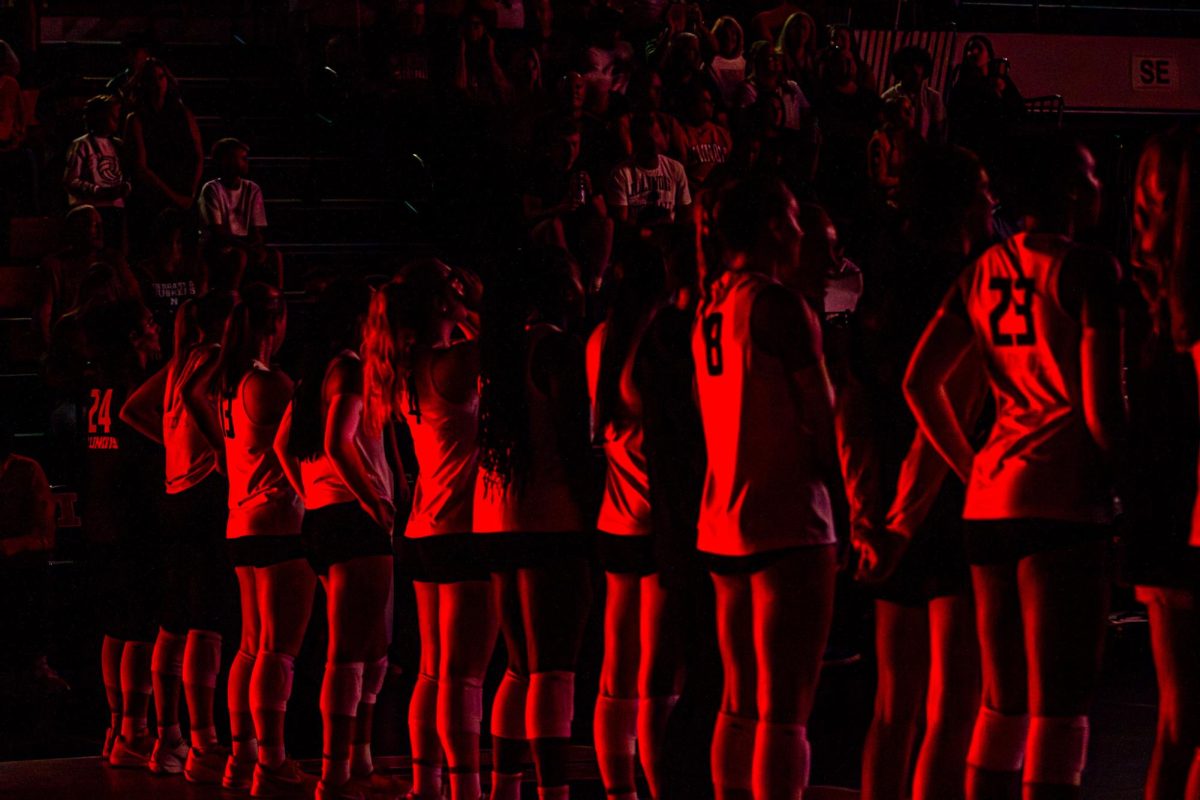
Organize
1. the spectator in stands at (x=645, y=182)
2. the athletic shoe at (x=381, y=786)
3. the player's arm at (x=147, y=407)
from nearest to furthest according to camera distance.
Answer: the athletic shoe at (x=381, y=786), the player's arm at (x=147, y=407), the spectator in stands at (x=645, y=182)

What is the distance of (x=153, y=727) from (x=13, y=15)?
7.58 meters

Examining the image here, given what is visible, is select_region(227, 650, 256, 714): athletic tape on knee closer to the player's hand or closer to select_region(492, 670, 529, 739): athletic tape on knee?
select_region(492, 670, 529, 739): athletic tape on knee

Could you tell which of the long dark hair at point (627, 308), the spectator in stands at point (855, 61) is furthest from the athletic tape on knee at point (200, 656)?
the spectator in stands at point (855, 61)

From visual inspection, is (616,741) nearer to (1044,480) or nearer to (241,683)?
(1044,480)

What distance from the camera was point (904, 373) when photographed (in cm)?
475

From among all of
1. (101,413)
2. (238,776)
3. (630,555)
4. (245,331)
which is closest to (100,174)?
(101,413)

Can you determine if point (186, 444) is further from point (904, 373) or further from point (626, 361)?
point (904, 373)

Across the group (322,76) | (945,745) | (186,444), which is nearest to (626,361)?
(945,745)

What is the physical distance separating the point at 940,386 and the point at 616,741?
5.33 ft

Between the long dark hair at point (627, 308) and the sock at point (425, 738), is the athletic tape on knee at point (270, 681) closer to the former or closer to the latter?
the sock at point (425, 738)

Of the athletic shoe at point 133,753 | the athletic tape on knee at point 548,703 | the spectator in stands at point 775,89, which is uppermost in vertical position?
the spectator in stands at point 775,89

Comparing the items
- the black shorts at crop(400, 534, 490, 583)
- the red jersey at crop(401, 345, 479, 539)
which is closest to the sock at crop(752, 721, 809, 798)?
the black shorts at crop(400, 534, 490, 583)

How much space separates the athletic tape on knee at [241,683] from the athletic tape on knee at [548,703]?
2.07m

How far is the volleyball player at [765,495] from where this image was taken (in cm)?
428
